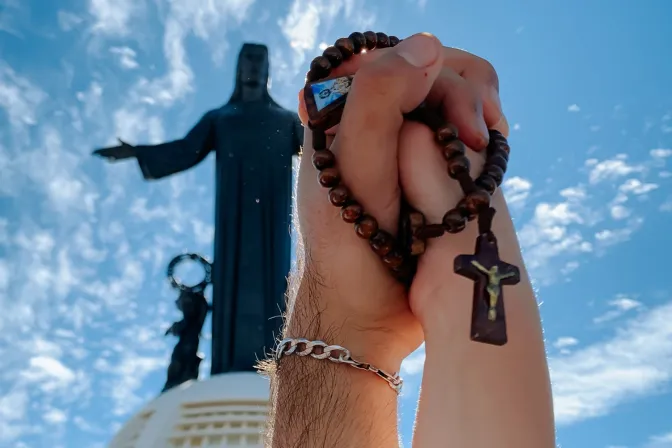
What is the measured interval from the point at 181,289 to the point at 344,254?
3.74 m

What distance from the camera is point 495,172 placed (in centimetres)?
80

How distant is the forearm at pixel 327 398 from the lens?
816 millimetres

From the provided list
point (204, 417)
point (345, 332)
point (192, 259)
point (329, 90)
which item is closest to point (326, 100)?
point (329, 90)

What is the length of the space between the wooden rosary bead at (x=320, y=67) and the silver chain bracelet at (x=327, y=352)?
306 mm

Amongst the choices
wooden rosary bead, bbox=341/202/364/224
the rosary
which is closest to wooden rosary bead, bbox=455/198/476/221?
the rosary

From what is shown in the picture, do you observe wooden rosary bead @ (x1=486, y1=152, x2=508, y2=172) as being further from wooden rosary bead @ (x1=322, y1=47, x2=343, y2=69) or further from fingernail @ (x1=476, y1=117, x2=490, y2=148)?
wooden rosary bead @ (x1=322, y1=47, x2=343, y2=69)

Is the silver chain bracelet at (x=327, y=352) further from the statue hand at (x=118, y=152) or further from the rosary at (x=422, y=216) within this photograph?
the statue hand at (x=118, y=152)

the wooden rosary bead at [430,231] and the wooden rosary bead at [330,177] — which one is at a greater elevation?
the wooden rosary bead at [330,177]

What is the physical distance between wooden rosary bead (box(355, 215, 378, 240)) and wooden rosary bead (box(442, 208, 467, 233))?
0.08 meters

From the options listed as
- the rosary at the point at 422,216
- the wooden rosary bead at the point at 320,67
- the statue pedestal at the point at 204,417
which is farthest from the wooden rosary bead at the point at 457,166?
the statue pedestal at the point at 204,417

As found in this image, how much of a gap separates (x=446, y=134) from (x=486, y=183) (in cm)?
7

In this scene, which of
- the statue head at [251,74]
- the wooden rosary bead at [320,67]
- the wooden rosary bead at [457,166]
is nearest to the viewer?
the wooden rosary bead at [457,166]

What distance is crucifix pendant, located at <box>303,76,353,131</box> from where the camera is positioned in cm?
84

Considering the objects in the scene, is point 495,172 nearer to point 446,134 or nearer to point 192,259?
point 446,134
